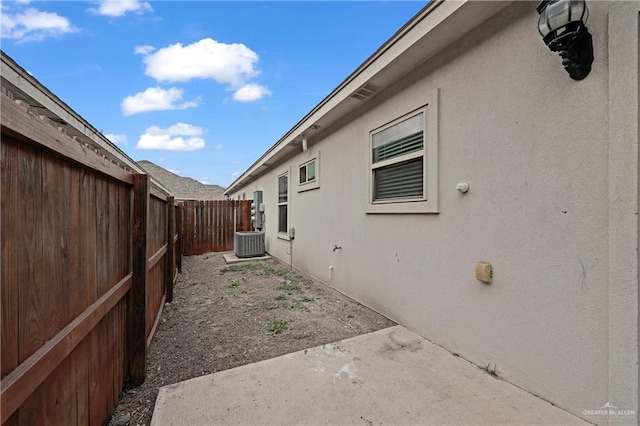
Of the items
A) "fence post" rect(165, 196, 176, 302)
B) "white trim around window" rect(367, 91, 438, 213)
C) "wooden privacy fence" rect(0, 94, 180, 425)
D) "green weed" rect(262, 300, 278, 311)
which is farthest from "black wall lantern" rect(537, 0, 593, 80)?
"fence post" rect(165, 196, 176, 302)

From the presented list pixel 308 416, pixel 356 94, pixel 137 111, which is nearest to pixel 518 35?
pixel 356 94

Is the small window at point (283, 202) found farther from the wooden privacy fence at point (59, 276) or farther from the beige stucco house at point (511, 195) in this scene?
the wooden privacy fence at point (59, 276)

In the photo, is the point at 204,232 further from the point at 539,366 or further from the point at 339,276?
the point at 539,366

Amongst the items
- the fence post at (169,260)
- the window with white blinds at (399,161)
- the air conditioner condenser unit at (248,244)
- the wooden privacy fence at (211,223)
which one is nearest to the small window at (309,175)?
the window with white blinds at (399,161)

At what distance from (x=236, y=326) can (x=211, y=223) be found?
7604mm

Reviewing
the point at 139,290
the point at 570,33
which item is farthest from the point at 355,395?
the point at 570,33

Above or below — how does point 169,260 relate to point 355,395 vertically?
above

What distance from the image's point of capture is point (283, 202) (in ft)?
26.7

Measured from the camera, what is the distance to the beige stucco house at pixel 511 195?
5.37 feet

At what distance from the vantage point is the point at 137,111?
1688 centimetres

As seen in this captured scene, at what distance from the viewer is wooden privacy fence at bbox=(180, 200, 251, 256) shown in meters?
10.1

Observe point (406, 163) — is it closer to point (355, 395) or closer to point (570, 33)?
point (570, 33)

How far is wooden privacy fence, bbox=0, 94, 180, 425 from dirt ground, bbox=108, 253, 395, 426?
378 mm

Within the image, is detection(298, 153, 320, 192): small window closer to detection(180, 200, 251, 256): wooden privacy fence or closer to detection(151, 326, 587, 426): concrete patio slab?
detection(151, 326, 587, 426): concrete patio slab
